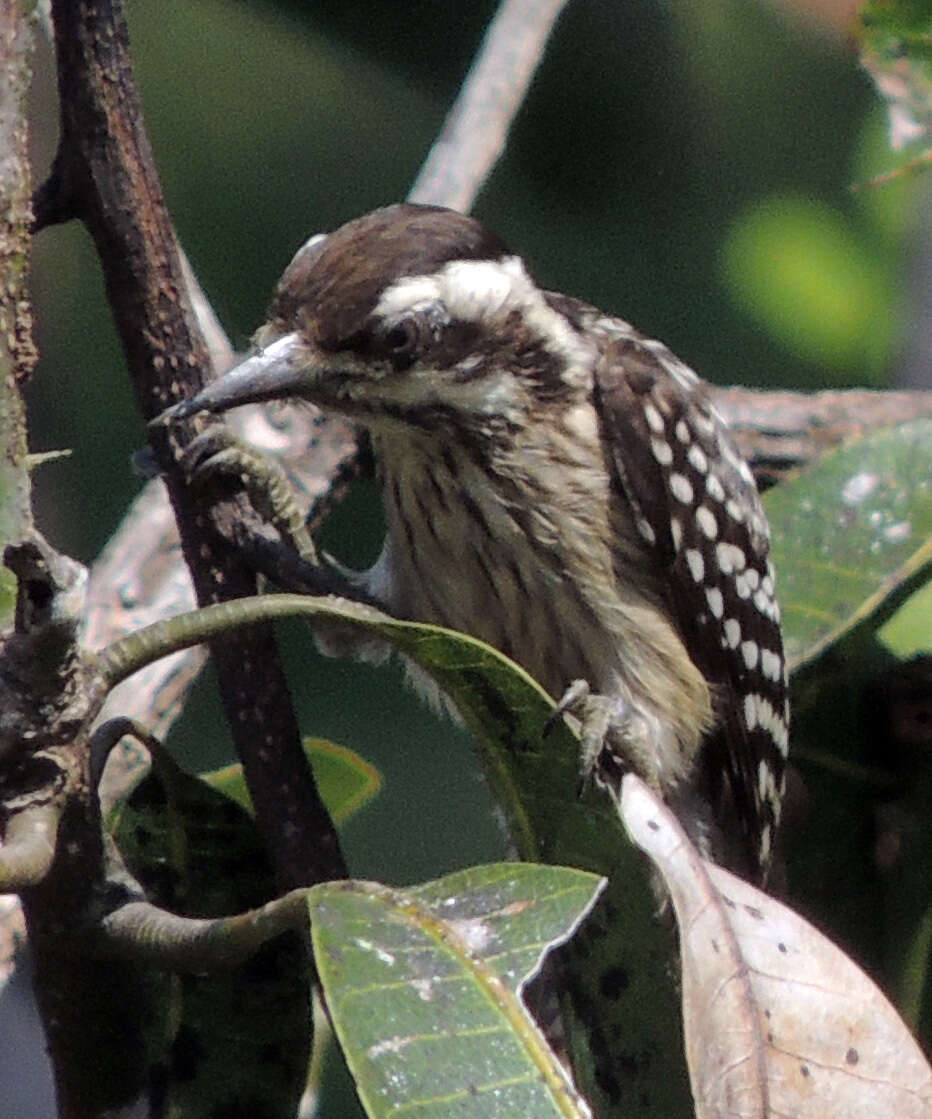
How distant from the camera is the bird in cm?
216

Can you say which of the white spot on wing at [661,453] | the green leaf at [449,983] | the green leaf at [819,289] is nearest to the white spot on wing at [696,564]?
the white spot on wing at [661,453]

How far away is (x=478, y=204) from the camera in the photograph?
14.2ft

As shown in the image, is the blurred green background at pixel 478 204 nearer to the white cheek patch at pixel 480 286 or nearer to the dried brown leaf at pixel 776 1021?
the white cheek patch at pixel 480 286

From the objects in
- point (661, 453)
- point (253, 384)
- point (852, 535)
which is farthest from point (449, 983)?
point (852, 535)

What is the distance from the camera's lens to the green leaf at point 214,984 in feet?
5.55

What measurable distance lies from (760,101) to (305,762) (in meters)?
3.11

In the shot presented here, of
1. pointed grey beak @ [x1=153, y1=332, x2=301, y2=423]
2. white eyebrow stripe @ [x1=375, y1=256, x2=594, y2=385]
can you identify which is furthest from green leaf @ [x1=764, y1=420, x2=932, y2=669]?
pointed grey beak @ [x1=153, y1=332, x2=301, y2=423]

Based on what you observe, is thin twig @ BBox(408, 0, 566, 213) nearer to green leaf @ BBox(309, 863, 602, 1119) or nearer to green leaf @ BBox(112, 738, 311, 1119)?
green leaf @ BBox(112, 738, 311, 1119)

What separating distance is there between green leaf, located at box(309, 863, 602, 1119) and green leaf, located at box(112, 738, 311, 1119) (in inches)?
14.8

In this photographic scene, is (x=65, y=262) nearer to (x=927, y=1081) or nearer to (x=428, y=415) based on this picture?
(x=428, y=415)

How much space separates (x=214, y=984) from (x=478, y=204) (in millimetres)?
2894

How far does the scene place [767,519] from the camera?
9.19ft

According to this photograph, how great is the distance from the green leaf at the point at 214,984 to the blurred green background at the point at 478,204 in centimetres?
178

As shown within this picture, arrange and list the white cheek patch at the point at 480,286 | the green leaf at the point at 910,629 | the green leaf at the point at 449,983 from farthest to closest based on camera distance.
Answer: the green leaf at the point at 910,629, the white cheek patch at the point at 480,286, the green leaf at the point at 449,983
